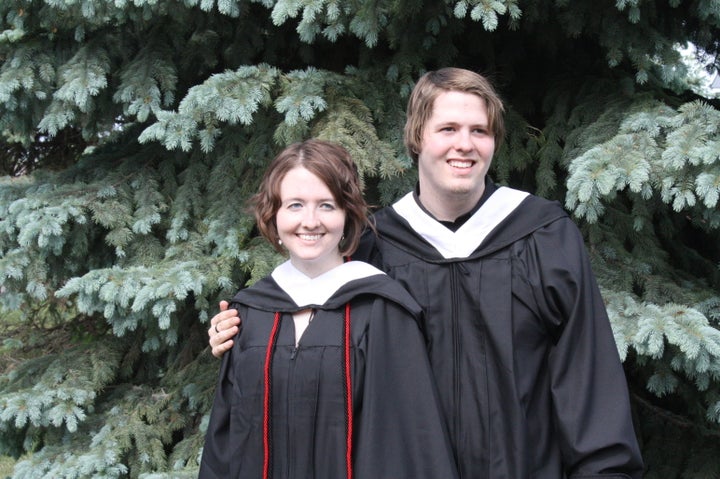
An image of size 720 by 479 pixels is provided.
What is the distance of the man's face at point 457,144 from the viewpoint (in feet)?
7.36

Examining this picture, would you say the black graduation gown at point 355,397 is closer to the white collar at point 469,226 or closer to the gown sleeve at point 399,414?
the gown sleeve at point 399,414

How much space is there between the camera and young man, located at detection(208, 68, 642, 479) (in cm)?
218

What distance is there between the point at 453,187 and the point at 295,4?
1234 mm

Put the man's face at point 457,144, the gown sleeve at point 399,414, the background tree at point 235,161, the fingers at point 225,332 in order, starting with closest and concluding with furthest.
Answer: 1. the gown sleeve at point 399,414
2. the man's face at point 457,144
3. the fingers at point 225,332
4. the background tree at point 235,161

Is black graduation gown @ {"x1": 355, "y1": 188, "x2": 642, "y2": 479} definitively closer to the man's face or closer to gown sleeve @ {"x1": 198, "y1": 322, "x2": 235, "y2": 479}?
the man's face

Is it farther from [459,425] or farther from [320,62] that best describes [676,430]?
[320,62]

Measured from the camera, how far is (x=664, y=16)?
11.0ft

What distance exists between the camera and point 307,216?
2.28 metres

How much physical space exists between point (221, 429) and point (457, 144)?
48.0 inches

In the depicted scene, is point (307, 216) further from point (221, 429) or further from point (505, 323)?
point (221, 429)

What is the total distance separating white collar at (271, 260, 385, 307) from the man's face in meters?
0.36

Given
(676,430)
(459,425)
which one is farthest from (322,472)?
(676,430)

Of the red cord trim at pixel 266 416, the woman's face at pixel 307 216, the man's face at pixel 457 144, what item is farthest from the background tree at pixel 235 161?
the red cord trim at pixel 266 416

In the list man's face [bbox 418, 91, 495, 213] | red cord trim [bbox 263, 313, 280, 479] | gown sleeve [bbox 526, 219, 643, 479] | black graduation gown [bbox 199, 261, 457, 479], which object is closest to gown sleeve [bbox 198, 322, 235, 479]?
black graduation gown [bbox 199, 261, 457, 479]
